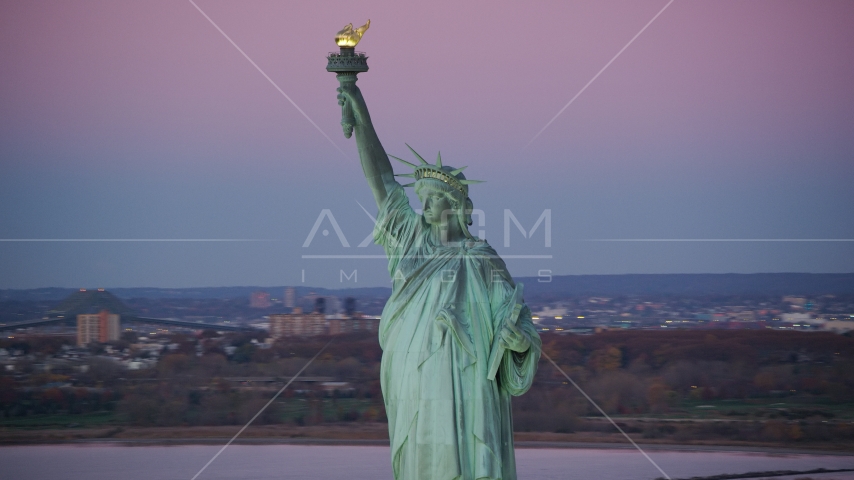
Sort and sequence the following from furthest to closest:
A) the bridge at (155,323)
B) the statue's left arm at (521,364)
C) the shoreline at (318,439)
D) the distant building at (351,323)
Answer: the shoreline at (318,439), the bridge at (155,323), the distant building at (351,323), the statue's left arm at (521,364)

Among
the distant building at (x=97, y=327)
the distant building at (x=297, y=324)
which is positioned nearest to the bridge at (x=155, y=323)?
the distant building at (x=97, y=327)

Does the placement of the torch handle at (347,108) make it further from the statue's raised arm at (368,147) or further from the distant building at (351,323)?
the distant building at (351,323)

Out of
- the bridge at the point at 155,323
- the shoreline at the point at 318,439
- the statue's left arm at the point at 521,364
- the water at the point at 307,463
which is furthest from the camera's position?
the shoreline at the point at 318,439

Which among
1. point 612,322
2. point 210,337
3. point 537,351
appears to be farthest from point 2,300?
point 537,351

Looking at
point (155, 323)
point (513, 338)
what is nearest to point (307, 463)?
point (155, 323)

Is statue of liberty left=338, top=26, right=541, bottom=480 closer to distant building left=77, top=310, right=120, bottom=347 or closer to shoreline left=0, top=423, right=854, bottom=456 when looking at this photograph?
shoreline left=0, top=423, right=854, bottom=456

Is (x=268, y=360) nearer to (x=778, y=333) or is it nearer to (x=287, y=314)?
(x=287, y=314)
